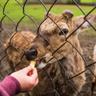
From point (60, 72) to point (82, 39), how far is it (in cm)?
417

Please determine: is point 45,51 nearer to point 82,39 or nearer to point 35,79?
point 35,79

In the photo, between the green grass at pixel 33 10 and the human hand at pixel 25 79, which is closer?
the human hand at pixel 25 79

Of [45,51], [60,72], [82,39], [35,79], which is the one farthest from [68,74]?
[82,39]

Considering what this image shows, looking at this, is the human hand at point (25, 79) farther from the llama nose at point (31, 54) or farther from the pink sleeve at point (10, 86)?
the llama nose at point (31, 54)

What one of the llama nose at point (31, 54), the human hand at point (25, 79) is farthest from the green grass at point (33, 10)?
the human hand at point (25, 79)

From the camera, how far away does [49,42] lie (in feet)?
13.4

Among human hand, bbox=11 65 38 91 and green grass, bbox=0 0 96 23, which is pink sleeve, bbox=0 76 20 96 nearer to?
human hand, bbox=11 65 38 91

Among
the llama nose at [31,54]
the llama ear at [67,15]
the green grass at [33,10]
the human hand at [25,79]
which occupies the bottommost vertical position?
the green grass at [33,10]

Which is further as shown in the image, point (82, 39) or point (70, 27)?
point (82, 39)

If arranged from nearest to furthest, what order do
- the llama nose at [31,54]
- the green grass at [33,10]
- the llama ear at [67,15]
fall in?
the llama nose at [31,54] < the llama ear at [67,15] < the green grass at [33,10]

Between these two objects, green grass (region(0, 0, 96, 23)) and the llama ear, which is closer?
the llama ear

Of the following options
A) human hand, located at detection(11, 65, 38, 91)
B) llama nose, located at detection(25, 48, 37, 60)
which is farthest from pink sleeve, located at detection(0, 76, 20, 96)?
llama nose, located at detection(25, 48, 37, 60)

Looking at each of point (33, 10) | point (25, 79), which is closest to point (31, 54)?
point (25, 79)

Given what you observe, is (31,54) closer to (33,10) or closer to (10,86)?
(10,86)
